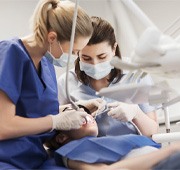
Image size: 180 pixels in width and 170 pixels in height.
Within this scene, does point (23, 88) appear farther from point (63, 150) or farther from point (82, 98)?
point (82, 98)

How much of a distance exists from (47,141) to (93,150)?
13.6 inches

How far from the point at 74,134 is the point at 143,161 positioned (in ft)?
1.49

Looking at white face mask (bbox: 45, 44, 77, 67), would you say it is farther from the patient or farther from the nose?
the patient

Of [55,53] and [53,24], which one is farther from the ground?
[53,24]

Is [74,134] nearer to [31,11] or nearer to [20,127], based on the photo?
[20,127]

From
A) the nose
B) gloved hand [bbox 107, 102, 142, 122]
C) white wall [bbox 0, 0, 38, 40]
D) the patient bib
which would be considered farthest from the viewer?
white wall [bbox 0, 0, 38, 40]

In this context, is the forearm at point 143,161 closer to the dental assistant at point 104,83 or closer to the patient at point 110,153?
the patient at point 110,153

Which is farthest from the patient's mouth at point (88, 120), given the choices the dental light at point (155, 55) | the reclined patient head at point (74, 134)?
the dental light at point (155, 55)

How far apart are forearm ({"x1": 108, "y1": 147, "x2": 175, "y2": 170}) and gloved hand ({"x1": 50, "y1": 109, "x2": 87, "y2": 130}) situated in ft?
0.97

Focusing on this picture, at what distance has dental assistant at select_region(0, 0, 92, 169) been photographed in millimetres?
1263

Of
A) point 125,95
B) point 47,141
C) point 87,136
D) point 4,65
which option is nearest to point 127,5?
point 125,95

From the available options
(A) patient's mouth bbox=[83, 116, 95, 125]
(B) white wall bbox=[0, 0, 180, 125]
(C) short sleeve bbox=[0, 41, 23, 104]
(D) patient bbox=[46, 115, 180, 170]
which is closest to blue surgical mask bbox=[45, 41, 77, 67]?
(C) short sleeve bbox=[0, 41, 23, 104]

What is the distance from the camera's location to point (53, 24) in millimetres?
1356

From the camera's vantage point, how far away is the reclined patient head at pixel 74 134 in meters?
1.45
